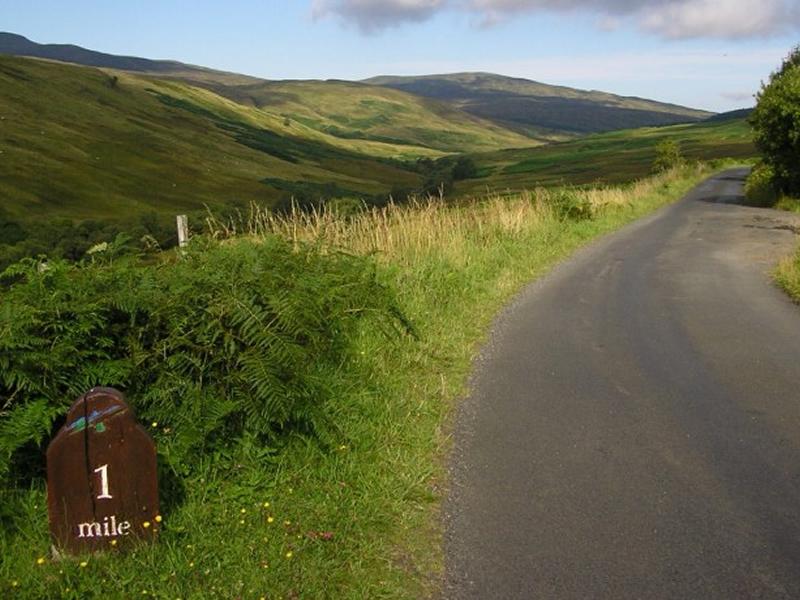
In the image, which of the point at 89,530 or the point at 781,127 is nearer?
the point at 89,530

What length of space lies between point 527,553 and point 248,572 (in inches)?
53.1

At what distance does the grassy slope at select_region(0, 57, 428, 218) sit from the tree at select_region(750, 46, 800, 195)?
39.6m

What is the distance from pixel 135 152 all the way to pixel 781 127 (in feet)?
314

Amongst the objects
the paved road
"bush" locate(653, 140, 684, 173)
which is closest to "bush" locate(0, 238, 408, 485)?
the paved road

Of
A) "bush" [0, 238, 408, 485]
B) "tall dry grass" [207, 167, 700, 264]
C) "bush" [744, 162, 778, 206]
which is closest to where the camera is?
"bush" [0, 238, 408, 485]

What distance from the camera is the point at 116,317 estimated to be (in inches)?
193

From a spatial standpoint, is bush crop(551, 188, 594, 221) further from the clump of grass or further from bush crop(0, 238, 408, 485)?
bush crop(0, 238, 408, 485)

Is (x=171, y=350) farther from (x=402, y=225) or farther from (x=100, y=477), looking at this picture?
(x=402, y=225)

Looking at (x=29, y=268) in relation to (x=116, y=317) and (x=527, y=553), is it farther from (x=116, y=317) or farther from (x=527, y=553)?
(x=527, y=553)

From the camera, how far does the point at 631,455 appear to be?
547cm

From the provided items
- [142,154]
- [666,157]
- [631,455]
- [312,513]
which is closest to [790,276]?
[631,455]

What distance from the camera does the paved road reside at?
153 inches

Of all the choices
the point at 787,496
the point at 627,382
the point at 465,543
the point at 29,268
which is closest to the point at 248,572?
the point at 465,543

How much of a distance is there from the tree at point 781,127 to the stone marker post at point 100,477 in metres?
29.4
